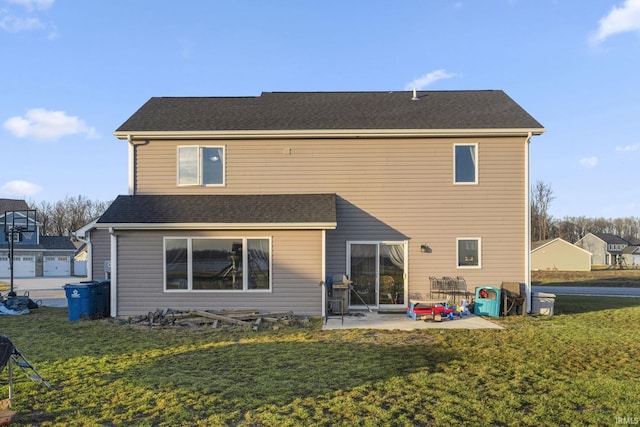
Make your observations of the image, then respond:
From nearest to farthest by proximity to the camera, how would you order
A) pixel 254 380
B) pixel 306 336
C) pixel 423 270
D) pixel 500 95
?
pixel 254 380, pixel 306 336, pixel 423 270, pixel 500 95

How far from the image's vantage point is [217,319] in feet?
34.2

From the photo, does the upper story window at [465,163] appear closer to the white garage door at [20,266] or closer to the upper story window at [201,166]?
the upper story window at [201,166]

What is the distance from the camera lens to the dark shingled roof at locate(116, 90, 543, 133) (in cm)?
1217

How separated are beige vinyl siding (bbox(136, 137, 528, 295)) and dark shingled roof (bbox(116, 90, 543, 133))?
0.48 metres

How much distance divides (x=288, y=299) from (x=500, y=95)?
10.1 m

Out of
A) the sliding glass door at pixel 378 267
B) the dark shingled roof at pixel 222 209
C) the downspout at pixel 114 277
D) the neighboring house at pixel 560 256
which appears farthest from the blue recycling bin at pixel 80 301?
the neighboring house at pixel 560 256

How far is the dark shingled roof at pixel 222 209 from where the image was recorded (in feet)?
35.9

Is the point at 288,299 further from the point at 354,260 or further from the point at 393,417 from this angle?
the point at 393,417

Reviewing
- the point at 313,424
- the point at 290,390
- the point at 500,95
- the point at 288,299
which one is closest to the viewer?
the point at 313,424

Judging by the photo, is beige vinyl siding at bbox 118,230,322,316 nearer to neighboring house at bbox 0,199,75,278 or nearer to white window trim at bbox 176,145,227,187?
white window trim at bbox 176,145,227,187

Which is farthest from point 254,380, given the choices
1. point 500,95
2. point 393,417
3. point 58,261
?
point 58,261

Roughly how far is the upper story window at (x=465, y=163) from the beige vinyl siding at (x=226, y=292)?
4491mm

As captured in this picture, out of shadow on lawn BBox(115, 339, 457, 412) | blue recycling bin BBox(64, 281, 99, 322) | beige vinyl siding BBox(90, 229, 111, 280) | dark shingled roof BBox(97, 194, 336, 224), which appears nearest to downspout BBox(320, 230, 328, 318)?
dark shingled roof BBox(97, 194, 336, 224)

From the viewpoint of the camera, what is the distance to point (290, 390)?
18.0 feet
